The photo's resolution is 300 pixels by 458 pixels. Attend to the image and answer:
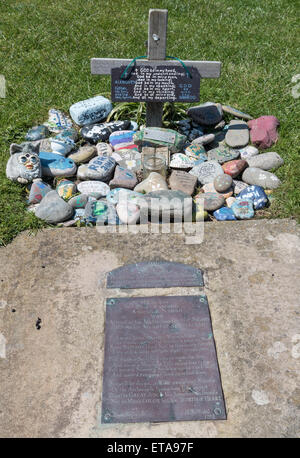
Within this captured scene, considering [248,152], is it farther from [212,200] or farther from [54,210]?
[54,210]

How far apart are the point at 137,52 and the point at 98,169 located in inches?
107

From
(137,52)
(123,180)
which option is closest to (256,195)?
(123,180)

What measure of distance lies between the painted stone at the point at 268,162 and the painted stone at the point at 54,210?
69.7 inches

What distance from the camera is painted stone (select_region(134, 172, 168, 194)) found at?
3.56 metres

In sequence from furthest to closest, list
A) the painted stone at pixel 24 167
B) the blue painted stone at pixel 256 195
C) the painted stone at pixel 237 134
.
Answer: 1. the painted stone at pixel 237 134
2. the painted stone at pixel 24 167
3. the blue painted stone at pixel 256 195

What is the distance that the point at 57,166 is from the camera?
3879 millimetres

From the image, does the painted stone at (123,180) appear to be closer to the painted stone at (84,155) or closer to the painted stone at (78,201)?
the painted stone at (78,201)

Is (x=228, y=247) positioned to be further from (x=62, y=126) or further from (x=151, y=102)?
(x=62, y=126)

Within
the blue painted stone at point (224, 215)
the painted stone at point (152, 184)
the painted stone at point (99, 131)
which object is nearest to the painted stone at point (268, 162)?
the blue painted stone at point (224, 215)

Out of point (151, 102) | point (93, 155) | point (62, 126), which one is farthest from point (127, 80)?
point (62, 126)

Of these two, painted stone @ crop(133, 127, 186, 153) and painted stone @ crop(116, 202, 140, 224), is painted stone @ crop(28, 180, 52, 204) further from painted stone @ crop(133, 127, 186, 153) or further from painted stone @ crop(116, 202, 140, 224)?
painted stone @ crop(133, 127, 186, 153)

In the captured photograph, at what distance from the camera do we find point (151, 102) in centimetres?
395

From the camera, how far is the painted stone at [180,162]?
393 cm

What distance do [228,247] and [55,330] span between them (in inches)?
52.5
